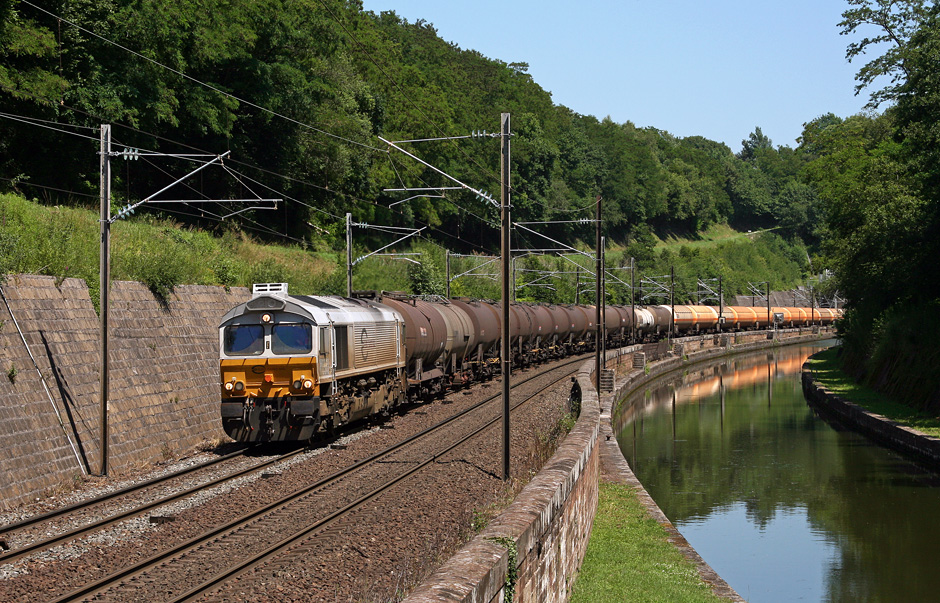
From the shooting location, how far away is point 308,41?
5872 centimetres

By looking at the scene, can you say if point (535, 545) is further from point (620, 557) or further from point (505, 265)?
point (505, 265)

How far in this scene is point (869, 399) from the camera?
40.7m

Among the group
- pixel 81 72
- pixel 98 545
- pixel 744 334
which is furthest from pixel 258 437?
pixel 744 334

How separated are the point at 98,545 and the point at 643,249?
389ft

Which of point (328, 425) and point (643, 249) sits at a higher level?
point (643, 249)

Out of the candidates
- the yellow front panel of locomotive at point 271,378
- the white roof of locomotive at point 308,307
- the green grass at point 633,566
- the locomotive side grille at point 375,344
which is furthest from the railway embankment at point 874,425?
the yellow front panel of locomotive at point 271,378

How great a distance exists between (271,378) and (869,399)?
2975 cm

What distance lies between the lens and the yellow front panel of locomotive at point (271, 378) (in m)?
20.8

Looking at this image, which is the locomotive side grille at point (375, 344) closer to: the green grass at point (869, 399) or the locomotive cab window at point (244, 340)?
the locomotive cab window at point (244, 340)

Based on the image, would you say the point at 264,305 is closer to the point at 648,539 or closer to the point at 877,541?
the point at 648,539

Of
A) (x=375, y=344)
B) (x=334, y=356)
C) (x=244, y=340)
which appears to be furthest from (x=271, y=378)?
(x=375, y=344)

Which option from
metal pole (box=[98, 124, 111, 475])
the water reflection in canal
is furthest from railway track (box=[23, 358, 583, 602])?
the water reflection in canal

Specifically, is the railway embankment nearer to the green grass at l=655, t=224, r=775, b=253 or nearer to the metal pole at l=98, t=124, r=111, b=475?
the metal pole at l=98, t=124, r=111, b=475

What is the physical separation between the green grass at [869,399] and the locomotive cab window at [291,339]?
19788 millimetres
